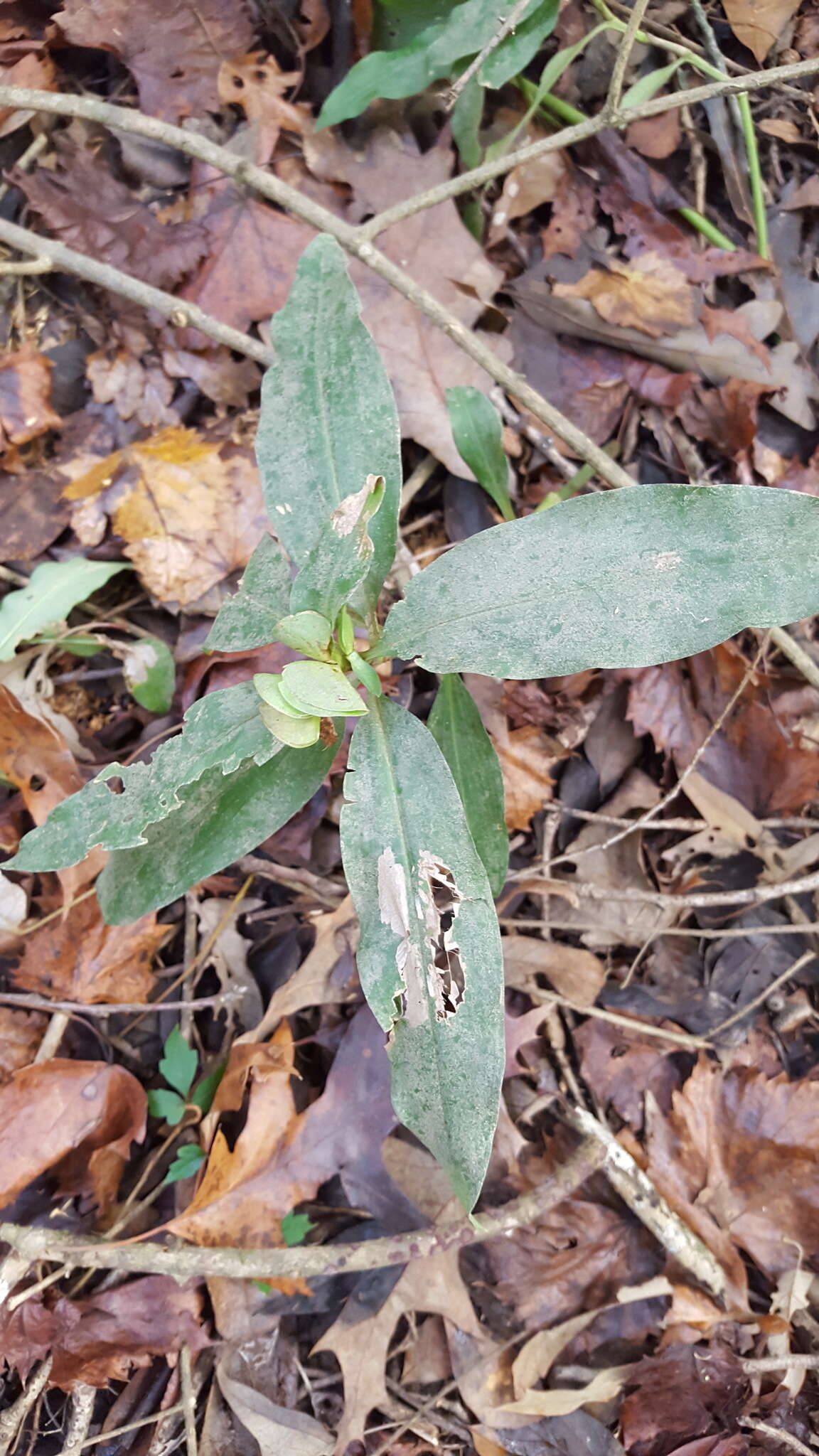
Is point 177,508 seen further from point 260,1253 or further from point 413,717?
point 260,1253

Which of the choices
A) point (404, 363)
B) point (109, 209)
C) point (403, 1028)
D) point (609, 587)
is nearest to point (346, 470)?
point (609, 587)

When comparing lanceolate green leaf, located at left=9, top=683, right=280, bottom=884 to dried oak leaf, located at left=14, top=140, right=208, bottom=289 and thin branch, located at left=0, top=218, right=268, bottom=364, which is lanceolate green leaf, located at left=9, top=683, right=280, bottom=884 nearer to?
thin branch, located at left=0, top=218, right=268, bottom=364

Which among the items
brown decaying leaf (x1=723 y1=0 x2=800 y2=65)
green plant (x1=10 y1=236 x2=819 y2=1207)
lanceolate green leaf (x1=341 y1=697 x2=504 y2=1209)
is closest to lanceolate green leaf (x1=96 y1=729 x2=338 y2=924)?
green plant (x1=10 y1=236 x2=819 y2=1207)

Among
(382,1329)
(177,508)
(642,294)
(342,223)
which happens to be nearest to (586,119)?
(642,294)

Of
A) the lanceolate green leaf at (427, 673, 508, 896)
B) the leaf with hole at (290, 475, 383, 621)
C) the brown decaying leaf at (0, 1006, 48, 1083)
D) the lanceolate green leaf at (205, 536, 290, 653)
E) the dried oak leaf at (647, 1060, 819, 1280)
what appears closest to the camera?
the leaf with hole at (290, 475, 383, 621)

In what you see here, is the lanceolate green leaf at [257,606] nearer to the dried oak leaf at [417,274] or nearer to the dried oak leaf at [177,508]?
the dried oak leaf at [177,508]
